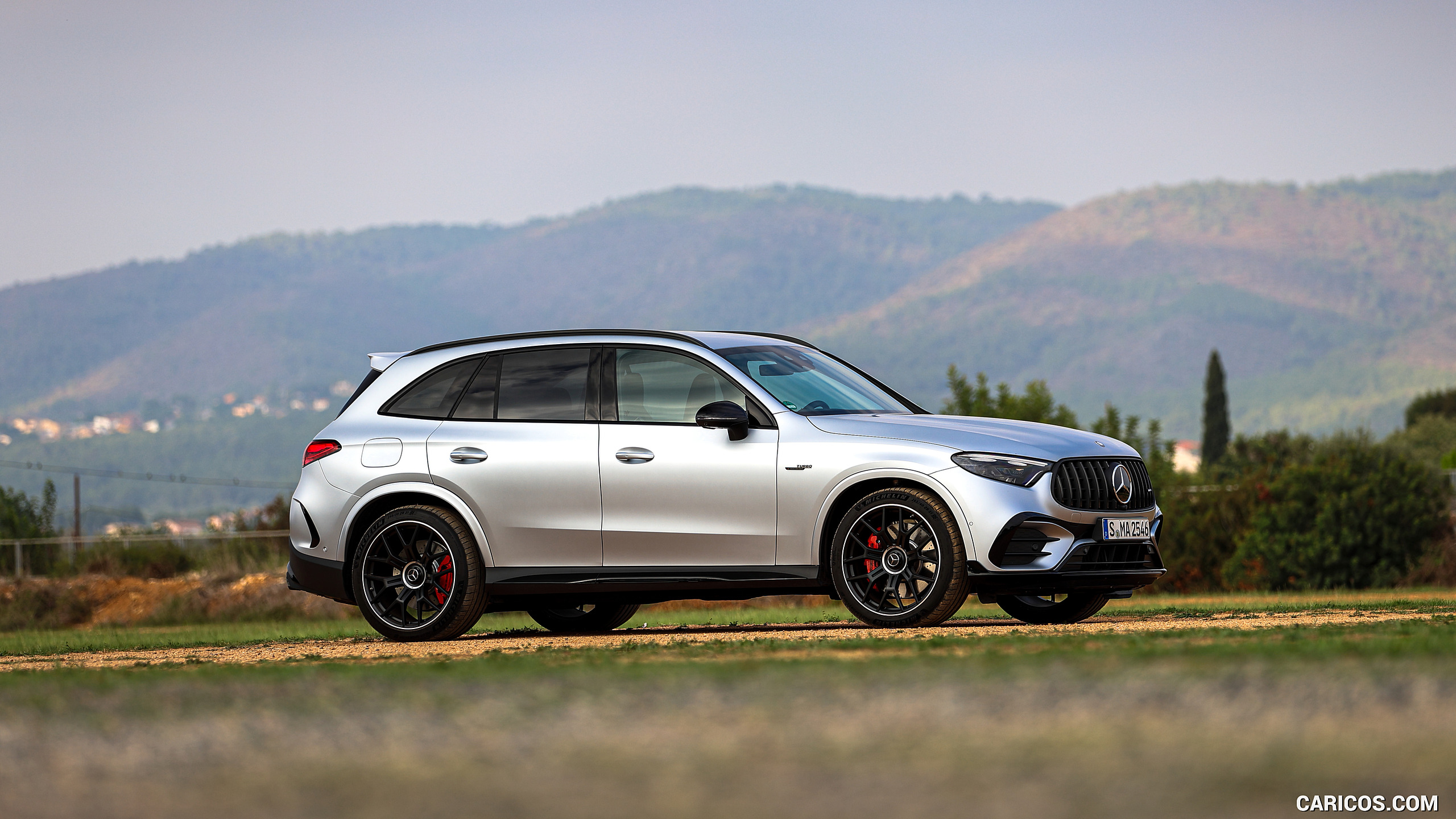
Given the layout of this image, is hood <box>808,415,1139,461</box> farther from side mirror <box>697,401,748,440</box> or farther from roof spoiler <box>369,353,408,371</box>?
roof spoiler <box>369,353,408,371</box>

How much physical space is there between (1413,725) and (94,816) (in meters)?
3.47

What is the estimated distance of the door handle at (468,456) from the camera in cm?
1041

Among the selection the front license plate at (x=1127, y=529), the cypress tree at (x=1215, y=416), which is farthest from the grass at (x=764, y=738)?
the cypress tree at (x=1215, y=416)

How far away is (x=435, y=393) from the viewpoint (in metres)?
10.9

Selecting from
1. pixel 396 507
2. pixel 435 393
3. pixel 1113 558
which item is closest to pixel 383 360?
pixel 435 393

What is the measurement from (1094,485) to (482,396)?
3.84 m

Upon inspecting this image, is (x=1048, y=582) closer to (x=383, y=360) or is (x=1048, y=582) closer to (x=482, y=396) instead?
(x=482, y=396)

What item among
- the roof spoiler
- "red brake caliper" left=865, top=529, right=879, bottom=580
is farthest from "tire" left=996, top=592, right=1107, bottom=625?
the roof spoiler

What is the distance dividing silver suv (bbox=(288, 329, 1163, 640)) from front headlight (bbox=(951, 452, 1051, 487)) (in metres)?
0.01

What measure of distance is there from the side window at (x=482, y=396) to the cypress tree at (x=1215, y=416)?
95787 mm

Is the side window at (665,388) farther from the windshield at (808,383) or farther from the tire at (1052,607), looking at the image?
the tire at (1052,607)

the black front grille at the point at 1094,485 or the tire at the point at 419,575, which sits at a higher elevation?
the black front grille at the point at 1094,485

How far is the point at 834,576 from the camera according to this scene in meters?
9.62

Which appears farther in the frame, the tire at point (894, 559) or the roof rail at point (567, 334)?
the roof rail at point (567, 334)
